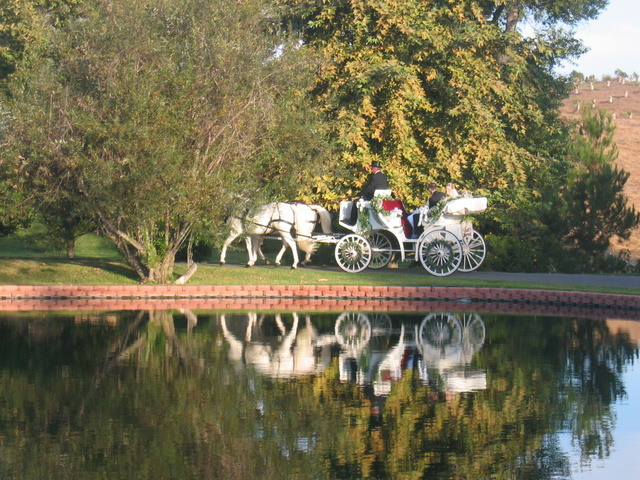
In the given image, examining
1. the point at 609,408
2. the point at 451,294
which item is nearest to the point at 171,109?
the point at 451,294

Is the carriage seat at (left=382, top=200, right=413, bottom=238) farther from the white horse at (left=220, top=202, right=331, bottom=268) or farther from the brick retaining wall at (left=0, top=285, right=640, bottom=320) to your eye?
the brick retaining wall at (left=0, top=285, right=640, bottom=320)

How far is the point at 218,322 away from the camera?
1598 centimetres

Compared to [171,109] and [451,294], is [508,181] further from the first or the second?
[171,109]

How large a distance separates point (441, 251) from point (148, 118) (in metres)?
8.08

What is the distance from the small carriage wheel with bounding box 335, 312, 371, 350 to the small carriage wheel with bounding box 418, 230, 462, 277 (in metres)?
6.88

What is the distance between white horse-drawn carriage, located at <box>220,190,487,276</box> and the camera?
2392 centimetres

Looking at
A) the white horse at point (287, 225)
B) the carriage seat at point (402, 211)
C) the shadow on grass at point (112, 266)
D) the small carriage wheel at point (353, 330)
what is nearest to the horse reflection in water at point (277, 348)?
the small carriage wheel at point (353, 330)

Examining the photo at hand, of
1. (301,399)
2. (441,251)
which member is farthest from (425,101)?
(301,399)

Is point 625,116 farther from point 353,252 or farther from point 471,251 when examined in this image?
point 353,252

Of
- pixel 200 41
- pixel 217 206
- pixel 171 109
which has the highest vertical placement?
pixel 200 41

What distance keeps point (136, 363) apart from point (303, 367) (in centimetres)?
192

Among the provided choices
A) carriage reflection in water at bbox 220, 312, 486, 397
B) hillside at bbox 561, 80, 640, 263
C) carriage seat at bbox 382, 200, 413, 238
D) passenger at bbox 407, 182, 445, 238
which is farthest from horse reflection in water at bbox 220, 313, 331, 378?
hillside at bbox 561, 80, 640, 263

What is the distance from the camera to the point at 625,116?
79312 millimetres

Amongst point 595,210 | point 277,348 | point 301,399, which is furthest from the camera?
point 595,210
